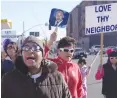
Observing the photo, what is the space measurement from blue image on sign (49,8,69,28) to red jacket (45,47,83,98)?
5.58 feet

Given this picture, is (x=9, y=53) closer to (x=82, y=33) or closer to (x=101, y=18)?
(x=101, y=18)

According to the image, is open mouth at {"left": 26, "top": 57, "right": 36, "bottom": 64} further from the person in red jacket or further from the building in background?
the building in background

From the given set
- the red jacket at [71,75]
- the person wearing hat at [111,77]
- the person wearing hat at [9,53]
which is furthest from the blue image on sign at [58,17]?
the red jacket at [71,75]

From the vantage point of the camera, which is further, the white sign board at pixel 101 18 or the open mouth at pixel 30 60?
the white sign board at pixel 101 18

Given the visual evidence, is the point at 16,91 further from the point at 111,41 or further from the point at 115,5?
the point at 111,41

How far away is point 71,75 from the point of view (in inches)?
185

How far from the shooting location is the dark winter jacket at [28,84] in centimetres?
334

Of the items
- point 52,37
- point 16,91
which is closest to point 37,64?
point 16,91

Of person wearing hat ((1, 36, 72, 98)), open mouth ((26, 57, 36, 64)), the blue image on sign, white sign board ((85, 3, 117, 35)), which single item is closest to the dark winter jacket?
person wearing hat ((1, 36, 72, 98))

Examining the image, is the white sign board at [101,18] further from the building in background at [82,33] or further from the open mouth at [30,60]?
the building in background at [82,33]

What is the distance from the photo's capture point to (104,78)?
654cm

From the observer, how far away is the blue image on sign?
6384 mm

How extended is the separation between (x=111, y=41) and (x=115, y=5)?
221 ft

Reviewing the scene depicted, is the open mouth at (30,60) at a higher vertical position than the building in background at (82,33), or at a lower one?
lower
